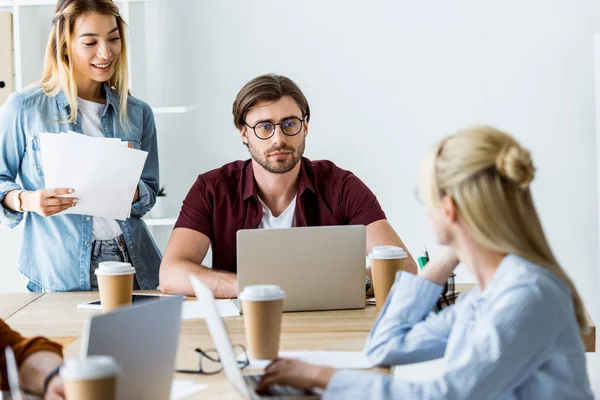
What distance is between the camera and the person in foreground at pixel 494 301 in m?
1.26

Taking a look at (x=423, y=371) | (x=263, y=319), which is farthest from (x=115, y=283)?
(x=423, y=371)

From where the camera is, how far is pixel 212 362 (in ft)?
5.25

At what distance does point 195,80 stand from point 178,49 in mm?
165

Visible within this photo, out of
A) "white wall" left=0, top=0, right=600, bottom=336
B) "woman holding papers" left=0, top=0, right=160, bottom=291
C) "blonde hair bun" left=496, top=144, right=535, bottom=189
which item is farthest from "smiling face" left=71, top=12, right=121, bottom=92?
"blonde hair bun" left=496, top=144, right=535, bottom=189

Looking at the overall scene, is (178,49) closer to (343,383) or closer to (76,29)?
(76,29)

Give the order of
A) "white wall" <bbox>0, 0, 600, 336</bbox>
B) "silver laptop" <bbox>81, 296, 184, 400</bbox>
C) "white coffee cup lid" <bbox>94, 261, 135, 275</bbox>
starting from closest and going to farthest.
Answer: "silver laptop" <bbox>81, 296, 184, 400</bbox>, "white coffee cup lid" <bbox>94, 261, 135, 275</bbox>, "white wall" <bbox>0, 0, 600, 336</bbox>

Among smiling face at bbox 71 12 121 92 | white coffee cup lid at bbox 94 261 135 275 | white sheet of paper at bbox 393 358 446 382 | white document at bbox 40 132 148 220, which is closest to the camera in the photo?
white coffee cup lid at bbox 94 261 135 275

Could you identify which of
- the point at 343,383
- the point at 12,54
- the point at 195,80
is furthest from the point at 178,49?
the point at 343,383

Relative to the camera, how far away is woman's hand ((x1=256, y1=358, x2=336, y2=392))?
134 cm

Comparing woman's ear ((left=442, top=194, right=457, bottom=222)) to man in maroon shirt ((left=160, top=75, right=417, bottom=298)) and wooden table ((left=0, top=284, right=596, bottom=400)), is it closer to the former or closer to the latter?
wooden table ((left=0, top=284, right=596, bottom=400))

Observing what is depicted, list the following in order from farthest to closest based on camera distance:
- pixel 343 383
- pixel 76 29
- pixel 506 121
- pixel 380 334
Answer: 1. pixel 506 121
2. pixel 76 29
3. pixel 380 334
4. pixel 343 383

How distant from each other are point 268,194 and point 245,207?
0.09m

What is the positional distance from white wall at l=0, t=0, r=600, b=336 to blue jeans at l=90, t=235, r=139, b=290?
1.14 metres

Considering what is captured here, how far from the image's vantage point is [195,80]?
12.7 ft
